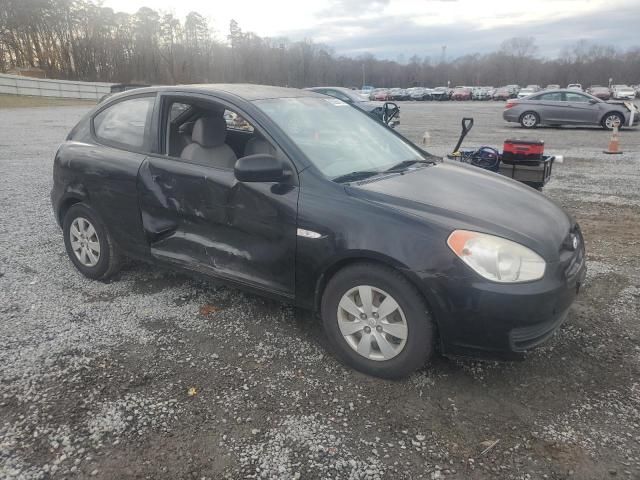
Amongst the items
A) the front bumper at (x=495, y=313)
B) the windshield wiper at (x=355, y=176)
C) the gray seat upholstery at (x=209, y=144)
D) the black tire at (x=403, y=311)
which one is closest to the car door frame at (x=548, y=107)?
the windshield wiper at (x=355, y=176)

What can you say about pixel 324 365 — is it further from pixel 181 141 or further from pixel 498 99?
pixel 498 99

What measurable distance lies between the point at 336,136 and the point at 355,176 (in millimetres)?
575

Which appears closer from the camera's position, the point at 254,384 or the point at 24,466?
the point at 24,466

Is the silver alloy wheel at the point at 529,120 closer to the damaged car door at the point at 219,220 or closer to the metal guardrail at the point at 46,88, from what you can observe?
the damaged car door at the point at 219,220

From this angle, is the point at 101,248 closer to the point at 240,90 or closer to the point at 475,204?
the point at 240,90

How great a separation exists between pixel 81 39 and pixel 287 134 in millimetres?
69091

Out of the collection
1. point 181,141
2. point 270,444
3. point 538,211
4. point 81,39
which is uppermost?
point 81,39

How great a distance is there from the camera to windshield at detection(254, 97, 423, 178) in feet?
11.2

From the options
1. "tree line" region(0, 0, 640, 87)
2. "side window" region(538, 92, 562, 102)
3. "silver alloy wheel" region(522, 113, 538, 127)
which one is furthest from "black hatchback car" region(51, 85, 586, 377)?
"tree line" region(0, 0, 640, 87)

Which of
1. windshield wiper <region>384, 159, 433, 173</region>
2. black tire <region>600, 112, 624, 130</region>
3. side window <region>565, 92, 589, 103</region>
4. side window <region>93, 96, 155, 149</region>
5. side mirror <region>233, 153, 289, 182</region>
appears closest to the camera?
side mirror <region>233, 153, 289, 182</region>

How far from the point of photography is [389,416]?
268cm

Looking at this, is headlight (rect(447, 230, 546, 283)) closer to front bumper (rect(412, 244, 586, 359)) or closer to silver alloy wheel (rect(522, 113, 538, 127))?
front bumper (rect(412, 244, 586, 359))

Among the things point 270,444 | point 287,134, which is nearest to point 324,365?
point 270,444

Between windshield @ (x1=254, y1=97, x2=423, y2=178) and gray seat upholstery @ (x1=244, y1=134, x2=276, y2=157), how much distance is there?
0.16 m
